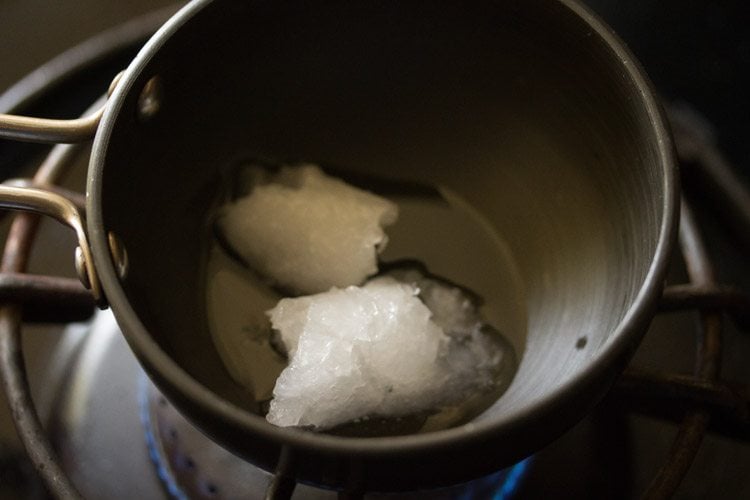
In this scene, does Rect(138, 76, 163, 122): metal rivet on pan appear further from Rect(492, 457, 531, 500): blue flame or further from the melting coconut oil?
Rect(492, 457, 531, 500): blue flame

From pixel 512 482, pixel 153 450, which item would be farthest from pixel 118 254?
pixel 512 482

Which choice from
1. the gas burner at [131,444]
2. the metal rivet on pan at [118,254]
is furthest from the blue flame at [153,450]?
the metal rivet on pan at [118,254]

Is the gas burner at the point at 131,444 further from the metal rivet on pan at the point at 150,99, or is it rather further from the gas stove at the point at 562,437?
the metal rivet on pan at the point at 150,99

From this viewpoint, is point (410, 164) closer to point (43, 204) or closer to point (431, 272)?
point (431, 272)

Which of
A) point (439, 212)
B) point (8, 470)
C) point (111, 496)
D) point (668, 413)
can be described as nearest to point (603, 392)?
point (668, 413)

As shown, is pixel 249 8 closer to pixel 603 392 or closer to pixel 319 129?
pixel 319 129

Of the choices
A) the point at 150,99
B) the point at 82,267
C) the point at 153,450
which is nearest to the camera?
the point at 82,267

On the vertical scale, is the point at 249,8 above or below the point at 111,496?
above
